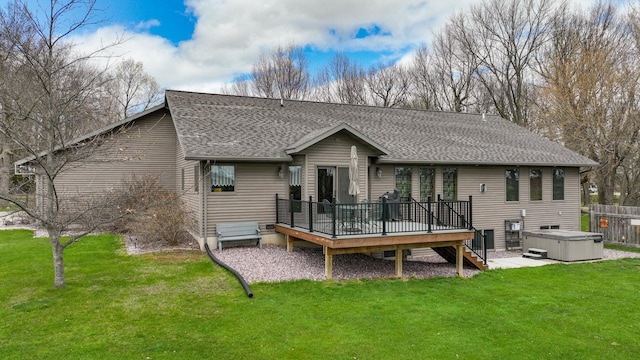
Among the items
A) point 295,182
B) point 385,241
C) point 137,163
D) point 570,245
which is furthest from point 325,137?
point 570,245

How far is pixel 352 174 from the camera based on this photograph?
11250 millimetres

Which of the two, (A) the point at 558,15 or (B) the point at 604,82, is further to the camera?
(A) the point at 558,15

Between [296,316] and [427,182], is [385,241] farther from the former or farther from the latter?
[427,182]

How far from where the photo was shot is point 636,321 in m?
7.68

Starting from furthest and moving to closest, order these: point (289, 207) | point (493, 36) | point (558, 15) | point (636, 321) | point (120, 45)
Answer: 1. point (493, 36)
2. point (558, 15)
3. point (289, 207)
4. point (120, 45)
5. point (636, 321)

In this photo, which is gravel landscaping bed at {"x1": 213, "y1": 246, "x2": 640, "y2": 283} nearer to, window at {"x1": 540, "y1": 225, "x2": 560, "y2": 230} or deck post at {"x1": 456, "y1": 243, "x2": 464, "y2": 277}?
deck post at {"x1": 456, "y1": 243, "x2": 464, "y2": 277}

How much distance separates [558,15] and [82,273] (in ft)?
109

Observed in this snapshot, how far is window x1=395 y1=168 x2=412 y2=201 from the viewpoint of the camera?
48.0 feet

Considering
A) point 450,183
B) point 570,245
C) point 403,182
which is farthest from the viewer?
point 450,183

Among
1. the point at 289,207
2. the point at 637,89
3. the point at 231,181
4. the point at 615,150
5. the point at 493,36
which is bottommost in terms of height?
the point at 289,207

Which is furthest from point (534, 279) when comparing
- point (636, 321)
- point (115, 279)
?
point (115, 279)

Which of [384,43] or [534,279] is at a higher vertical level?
[384,43]

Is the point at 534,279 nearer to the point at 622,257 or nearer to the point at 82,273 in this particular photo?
the point at 622,257

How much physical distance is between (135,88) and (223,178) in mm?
27737
